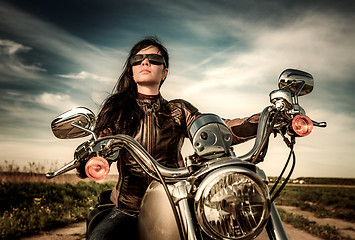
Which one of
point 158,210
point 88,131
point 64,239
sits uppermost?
point 88,131

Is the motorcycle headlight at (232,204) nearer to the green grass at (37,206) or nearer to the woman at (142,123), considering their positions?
the woman at (142,123)

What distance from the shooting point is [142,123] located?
228 centimetres

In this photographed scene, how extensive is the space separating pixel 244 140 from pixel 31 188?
8305 millimetres

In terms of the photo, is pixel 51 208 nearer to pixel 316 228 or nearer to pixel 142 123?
pixel 142 123

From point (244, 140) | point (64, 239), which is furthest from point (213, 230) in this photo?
point (64, 239)

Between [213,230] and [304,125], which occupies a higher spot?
[304,125]

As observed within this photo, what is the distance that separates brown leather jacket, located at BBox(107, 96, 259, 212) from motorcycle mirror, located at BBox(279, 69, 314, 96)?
0.35 m

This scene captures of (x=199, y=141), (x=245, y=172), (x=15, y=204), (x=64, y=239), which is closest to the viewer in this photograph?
(x=245, y=172)

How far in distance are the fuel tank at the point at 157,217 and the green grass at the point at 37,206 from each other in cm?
550

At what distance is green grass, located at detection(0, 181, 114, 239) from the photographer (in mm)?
5997

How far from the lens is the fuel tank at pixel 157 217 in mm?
1161

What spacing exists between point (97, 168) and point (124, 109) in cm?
128

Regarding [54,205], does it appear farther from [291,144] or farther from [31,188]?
[291,144]

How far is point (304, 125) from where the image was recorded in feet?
4.21
